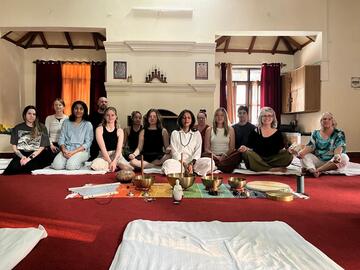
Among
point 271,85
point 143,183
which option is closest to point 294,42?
point 271,85

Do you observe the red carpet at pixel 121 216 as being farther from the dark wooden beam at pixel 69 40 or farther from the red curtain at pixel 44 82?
the dark wooden beam at pixel 69 40

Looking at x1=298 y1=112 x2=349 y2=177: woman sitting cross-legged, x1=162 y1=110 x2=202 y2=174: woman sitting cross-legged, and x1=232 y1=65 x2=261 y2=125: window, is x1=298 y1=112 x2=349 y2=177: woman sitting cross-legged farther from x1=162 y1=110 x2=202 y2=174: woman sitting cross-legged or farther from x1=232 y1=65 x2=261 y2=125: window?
x1=232 y1=65 x2=261 y2=125: window

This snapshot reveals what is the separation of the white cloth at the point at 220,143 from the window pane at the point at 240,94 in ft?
14.4

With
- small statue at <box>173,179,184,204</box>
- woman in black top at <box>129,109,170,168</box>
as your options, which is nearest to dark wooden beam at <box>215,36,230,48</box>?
woman in black top at <box>129,109,170,168</box>

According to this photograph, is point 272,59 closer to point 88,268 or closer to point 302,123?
point 302,123

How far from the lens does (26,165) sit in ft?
13.5

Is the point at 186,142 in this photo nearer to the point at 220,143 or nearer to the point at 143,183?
the point at 220,143

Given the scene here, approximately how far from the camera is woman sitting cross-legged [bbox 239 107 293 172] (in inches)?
163

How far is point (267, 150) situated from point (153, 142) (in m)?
1.62

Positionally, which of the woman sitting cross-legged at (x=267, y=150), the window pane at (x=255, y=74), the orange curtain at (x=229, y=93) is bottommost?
the woman sitting cross-legged at (x=267, y=150)

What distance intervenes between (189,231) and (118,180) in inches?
68.4

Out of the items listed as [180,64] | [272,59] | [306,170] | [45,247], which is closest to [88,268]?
[45,247]

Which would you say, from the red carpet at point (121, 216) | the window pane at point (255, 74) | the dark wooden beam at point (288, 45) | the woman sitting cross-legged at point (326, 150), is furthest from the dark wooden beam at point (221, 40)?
the red carpet at point (121, 216)

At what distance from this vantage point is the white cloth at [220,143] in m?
4.48
